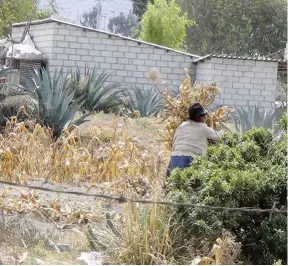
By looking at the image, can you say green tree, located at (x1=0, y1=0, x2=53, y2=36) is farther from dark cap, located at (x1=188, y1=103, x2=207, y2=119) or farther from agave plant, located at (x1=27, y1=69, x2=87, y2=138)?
dark cap, located at (x1=188, y1=103, x2=207, y2=119)

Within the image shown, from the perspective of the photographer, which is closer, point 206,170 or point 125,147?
point 206,170

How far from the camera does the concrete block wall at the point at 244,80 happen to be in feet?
88.9

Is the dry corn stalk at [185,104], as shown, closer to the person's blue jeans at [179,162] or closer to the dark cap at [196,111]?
the dark cap at [196,111]

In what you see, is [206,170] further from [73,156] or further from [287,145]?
[73,156]

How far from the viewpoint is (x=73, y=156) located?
452 inches

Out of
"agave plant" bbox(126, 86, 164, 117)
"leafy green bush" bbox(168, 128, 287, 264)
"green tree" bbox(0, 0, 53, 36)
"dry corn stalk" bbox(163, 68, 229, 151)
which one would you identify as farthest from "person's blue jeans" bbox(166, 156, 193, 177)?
"green tree" bbox(0, 0, 53, 36)

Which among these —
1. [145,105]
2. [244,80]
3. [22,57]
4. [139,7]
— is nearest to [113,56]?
[22,57]

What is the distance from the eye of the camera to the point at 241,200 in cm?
727

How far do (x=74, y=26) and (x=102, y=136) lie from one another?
14040 millimetres

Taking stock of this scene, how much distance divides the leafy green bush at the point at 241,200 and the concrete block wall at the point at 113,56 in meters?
21.0

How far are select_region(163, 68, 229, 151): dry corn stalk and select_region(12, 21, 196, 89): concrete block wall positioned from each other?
53.7 ft

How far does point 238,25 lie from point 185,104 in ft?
123

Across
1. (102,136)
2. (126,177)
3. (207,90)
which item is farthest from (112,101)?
(126,177)

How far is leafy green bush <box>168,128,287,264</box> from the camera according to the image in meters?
7.08
